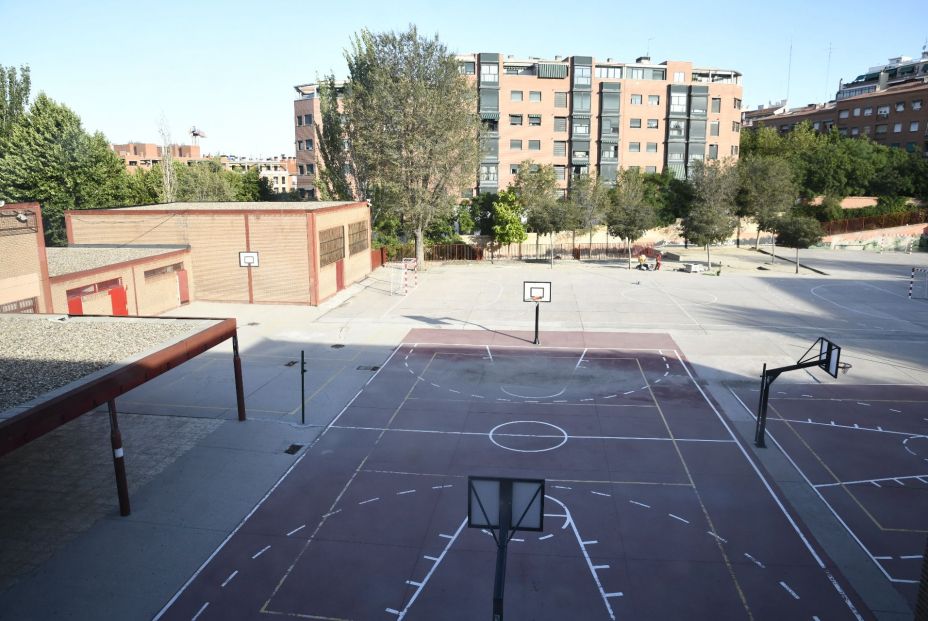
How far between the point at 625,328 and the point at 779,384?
9118 millimetres

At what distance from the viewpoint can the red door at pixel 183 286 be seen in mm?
36750

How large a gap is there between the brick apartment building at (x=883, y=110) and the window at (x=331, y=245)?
89.3m

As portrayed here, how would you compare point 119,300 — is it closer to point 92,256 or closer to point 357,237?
point 92,256

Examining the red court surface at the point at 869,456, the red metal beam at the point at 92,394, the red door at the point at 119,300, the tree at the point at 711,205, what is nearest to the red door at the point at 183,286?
the red door at the point at 119,300

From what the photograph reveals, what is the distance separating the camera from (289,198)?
7656cm

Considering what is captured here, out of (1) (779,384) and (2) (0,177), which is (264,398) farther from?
(2) (0,177)

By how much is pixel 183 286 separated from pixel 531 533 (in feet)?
98.5

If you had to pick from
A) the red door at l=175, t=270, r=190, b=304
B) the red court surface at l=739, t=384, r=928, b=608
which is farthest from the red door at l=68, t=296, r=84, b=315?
the red court surface at l=739, t=384, r=928, b=608

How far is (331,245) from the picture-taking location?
4000cm

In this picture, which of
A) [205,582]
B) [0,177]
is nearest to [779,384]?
[205,582]

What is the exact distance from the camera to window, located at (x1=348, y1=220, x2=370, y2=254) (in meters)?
44.1

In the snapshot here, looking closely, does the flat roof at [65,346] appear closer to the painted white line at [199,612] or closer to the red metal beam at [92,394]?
the red metal beam at [92,394]

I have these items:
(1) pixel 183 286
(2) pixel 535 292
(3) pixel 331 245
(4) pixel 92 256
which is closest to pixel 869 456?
(2) pixel 535 292

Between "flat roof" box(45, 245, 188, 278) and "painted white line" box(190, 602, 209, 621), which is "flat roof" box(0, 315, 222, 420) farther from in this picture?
"flat roof" box(45, 245, 188, 278)
